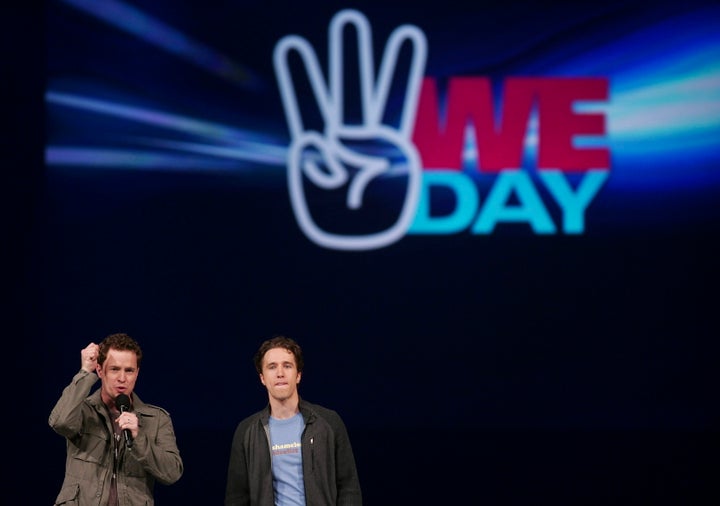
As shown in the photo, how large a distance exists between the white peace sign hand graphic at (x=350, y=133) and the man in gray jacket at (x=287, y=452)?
6.96 ft

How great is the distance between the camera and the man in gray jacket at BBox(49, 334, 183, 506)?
14.7 ft

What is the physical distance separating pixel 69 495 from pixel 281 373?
875mm

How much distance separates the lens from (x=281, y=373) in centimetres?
470

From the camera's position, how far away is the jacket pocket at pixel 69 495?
4.45 m

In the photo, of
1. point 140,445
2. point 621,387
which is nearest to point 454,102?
point 621,387

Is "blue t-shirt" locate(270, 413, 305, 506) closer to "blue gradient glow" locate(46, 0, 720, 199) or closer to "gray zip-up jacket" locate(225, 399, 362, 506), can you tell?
"gray zip-up jacket" locate(225, 399, 362, 506)

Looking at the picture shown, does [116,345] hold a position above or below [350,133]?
below

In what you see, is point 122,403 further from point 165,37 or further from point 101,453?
point 165,37

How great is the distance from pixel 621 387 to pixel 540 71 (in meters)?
1.75

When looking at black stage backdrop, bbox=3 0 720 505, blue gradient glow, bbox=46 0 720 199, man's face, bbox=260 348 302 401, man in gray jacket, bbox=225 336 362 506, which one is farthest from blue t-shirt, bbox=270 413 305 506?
blue gradient glow, bbox=46 0 720 199

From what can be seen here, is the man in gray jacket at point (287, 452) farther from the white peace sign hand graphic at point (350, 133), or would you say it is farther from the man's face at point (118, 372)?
the white peace sign hand graphic at point (350, 133)

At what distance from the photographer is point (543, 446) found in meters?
6.65

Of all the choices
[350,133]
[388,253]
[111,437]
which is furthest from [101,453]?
[350,133]

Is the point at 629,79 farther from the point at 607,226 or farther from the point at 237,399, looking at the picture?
the point at 237,399
